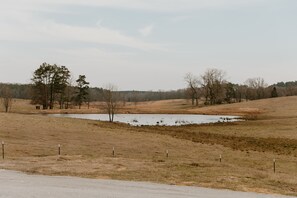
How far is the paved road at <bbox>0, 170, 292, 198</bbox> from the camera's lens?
13922mm

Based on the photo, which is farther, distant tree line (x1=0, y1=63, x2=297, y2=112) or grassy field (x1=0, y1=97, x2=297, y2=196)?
distant tree line (x1=0, y1=63, x2=297, y2=112)

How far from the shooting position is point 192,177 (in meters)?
19.0

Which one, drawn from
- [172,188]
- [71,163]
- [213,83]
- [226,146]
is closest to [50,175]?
[71,163]

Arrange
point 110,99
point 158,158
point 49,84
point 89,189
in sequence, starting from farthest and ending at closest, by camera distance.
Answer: point 49,84
point 110,99
point 158,158
point 89,189

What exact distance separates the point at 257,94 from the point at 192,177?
177172 millimetres

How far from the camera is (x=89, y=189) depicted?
49.5 ft

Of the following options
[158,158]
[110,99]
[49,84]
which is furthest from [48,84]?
[158,158]

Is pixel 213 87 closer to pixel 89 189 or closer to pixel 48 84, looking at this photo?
pixel 48 84

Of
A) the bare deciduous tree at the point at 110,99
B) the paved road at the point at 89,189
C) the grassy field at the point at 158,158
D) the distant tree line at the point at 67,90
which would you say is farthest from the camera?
the distant tree line at the point at 67,90

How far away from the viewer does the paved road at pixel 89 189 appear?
13922 millimetres

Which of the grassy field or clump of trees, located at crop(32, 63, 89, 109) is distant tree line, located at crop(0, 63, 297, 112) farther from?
the grassy field

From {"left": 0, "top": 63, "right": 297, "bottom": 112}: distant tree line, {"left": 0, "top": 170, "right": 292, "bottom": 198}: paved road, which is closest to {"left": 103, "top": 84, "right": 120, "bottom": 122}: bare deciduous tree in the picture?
{"left": 0, "top": 63, "right": 297, "bottom": 112}: distant tree line

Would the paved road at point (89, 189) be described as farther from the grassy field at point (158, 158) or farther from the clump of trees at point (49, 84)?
the clump of trees at point (49, 84)

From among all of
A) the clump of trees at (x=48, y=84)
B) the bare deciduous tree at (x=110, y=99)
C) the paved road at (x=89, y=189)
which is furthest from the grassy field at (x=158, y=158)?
the clump of trees at (x=48, y=84)
